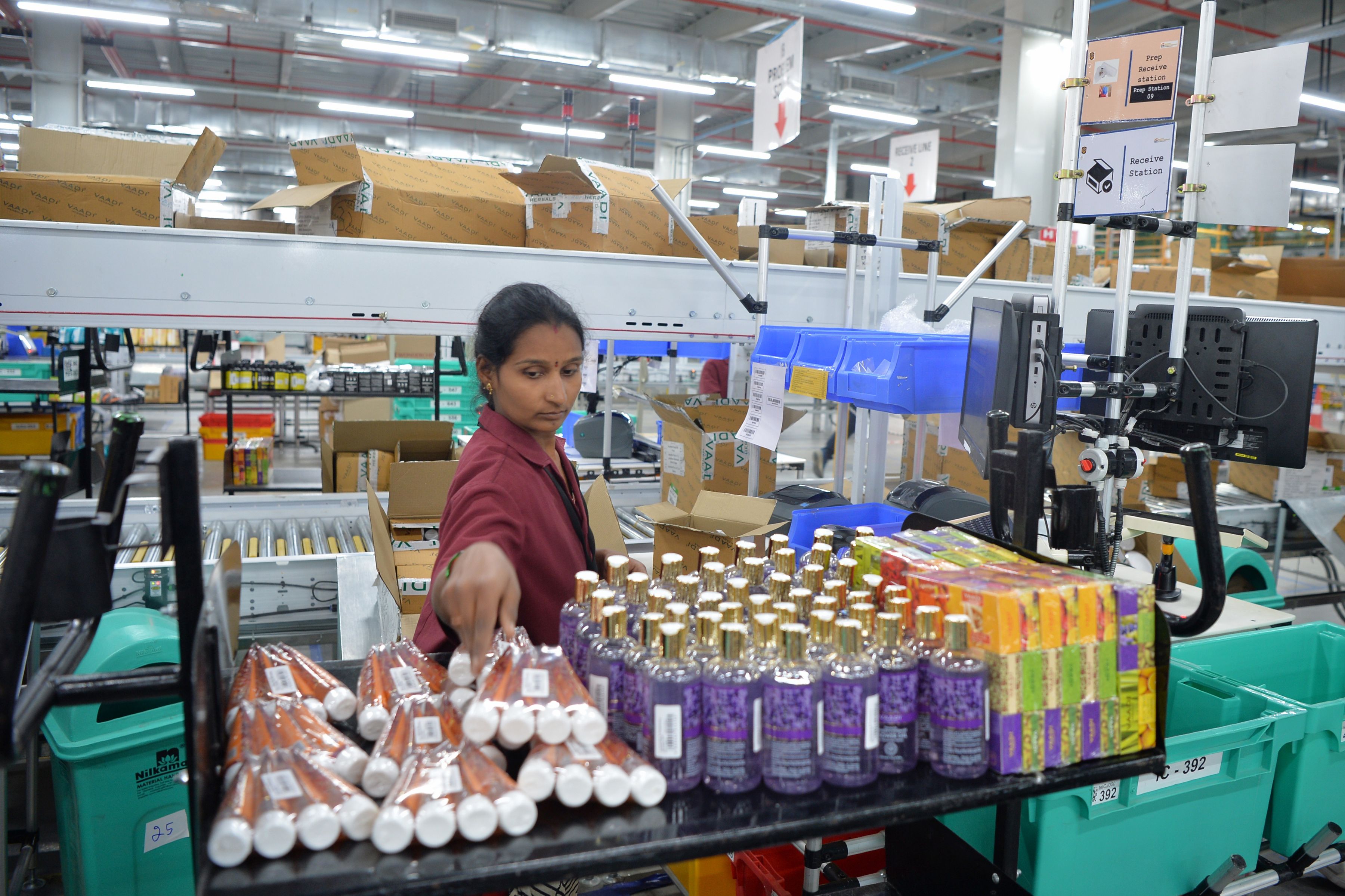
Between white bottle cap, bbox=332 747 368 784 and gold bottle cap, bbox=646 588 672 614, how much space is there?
15.8 inches

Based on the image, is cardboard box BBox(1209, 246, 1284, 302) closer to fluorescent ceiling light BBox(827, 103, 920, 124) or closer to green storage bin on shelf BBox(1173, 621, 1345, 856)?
green storage bin on shelf BBox(1173, 621, 1345, 856)

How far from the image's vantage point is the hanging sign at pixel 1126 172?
211 cm

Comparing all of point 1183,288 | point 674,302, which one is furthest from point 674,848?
point 674,302

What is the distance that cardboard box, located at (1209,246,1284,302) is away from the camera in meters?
5.30

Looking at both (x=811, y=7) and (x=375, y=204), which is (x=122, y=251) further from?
(x=811, y=7)

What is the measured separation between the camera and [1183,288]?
227 centimetres

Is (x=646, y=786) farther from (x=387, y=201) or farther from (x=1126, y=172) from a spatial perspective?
(x=387, y=201)

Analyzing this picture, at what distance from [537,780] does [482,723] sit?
9 cm

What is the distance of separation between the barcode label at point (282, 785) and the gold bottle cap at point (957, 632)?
2.58ft

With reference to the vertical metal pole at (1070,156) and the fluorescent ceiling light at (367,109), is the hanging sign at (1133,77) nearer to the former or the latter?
the vertical metal pole at (1070,156)

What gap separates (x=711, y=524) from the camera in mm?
2666

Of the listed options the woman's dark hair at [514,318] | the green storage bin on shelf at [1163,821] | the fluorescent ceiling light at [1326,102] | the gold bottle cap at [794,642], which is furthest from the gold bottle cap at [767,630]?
the fluorescent ceiling light at [1326,102]

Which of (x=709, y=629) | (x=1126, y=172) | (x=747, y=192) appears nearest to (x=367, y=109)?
(x=747, y=192)

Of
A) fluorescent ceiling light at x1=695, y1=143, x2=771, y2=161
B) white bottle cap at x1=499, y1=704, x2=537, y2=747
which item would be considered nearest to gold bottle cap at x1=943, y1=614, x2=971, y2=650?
white bottle cap at x1=499, y1=704, x2=537, y2=747
